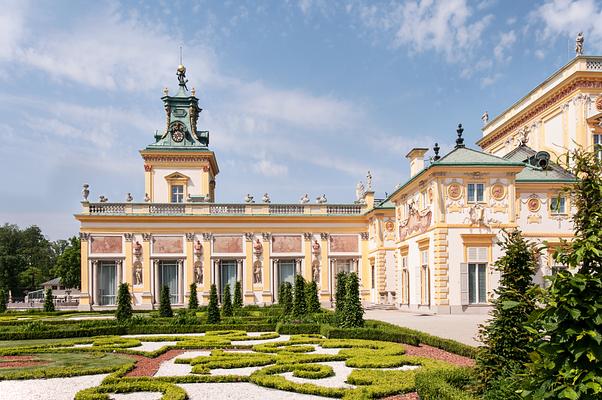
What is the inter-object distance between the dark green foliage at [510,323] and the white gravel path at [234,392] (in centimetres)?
337

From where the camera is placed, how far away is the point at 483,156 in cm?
2780

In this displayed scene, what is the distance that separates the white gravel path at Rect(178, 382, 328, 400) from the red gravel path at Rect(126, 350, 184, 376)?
5.67 ft

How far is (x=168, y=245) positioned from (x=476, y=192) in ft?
75.7

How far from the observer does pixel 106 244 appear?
40.7 m

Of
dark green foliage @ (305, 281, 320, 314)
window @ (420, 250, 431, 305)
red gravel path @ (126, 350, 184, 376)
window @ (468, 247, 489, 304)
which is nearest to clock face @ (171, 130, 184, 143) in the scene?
dark green foliage @ (305, 281, 320, 314)

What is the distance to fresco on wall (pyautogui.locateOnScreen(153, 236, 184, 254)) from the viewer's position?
41125mm

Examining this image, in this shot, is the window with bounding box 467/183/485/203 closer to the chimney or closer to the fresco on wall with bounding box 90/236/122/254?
the chimney

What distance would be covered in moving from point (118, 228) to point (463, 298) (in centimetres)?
2522

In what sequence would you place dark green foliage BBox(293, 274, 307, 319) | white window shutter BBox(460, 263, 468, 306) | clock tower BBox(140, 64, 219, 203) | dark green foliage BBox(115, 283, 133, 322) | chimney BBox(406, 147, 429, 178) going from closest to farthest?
dark green foliage BBox(115, 283, 133, 322) < dark green foliage BBox(293, 274, 307, 319) < white window shutter BBox(460, 263, 468, 306) < chimney BBox(406, 147, 429, 178) < clock tower BBox(140, 64, 219, 203)

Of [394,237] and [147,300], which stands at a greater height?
[394,237]

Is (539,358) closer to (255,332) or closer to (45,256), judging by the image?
(255,332)

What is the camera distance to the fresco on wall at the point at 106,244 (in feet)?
133

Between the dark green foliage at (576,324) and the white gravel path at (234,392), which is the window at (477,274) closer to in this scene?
the white gravel path at (234,392)

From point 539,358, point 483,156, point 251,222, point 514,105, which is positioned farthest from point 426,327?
point 514,105
